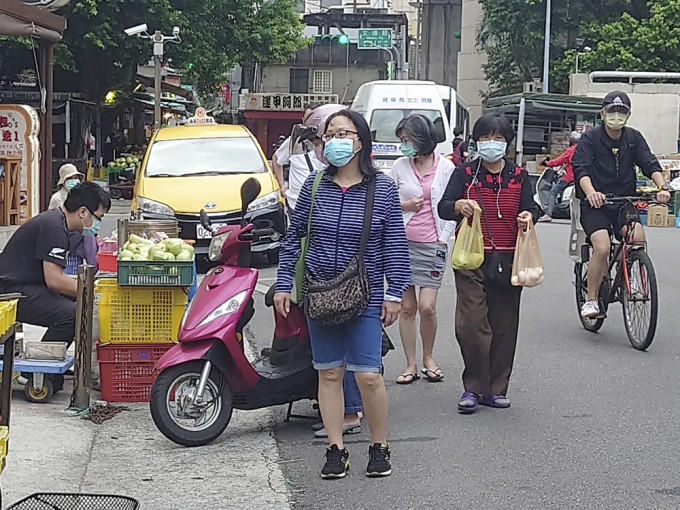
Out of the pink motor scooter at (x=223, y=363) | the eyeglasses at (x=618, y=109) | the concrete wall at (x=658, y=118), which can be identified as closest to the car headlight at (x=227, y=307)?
the pink motor scooter at (x=223, y=363)

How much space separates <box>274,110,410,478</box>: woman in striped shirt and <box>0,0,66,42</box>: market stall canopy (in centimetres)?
792

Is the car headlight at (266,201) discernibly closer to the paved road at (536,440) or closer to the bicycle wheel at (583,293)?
the paved road at (536,440)

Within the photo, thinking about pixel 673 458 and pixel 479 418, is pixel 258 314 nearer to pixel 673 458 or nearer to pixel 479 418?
pixel 479 418

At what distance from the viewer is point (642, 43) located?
3797 centimetres

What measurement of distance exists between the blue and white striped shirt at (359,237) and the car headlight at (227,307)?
Answer: 845mm

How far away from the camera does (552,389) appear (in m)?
7.44

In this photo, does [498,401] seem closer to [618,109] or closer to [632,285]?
[632,285]

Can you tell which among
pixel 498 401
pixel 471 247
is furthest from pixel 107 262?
pixel 498 401

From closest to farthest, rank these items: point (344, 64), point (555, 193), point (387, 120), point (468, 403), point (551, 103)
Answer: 1. point (468, 403)
2. point (555, 193)
3. point (387, 120)
4. point (551, 103)
5. point (344, 64)

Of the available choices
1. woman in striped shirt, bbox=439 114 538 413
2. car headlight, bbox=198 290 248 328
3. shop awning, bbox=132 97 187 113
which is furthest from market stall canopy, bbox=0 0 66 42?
shop awning, bbox=132 97 187 113

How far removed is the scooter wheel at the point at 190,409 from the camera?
603cm

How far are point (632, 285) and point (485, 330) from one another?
7.85 ft

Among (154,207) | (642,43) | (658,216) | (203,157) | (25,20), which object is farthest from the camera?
(642,43)

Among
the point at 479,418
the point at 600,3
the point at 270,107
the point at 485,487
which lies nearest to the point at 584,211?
the point at 479,418
